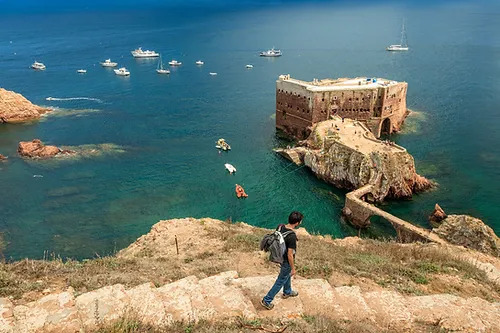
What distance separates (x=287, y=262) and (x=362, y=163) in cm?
3335

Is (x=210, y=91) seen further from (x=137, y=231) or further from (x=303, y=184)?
(x=137, y=231)

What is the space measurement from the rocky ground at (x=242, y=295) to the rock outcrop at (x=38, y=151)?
43225 mm

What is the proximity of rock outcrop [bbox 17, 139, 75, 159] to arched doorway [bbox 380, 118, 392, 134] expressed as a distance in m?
47.1

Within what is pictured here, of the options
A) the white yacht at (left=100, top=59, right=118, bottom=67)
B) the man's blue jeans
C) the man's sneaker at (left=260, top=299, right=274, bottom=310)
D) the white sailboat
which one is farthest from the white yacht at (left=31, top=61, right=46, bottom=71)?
the man's blue jeans

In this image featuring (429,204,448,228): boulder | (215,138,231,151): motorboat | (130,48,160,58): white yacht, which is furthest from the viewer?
(130,48,160,58): white yacht

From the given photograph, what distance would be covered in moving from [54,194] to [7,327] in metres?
37.6

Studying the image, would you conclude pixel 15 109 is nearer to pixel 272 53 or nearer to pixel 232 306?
pixel 232 306

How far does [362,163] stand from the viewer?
4272 cm

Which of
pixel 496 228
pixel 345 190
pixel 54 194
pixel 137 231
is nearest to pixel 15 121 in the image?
pixel 54 194

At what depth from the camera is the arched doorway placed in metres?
61.2

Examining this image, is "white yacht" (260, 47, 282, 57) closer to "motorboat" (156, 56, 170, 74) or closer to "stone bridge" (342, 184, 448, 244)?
"motorboat" (156, 56, 170, 74)

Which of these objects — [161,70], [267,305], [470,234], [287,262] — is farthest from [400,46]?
[267,305]

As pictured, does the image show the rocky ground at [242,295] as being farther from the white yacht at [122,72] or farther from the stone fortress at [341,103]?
the white yacht at [122,72]

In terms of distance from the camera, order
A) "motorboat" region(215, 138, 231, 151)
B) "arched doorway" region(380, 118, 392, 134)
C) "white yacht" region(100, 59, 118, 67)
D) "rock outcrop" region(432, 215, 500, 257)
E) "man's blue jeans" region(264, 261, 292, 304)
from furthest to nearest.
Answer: "white yacht" region(100, 59, 118, 67) → "arched doorway" region(380, 118, 392, 134) → "motorboat" region(215, 138, 231, 151) → "rock outcrop" region(432, 215, 500, 257) → "man's blue jeans" region(264, 261, 292, 304)
